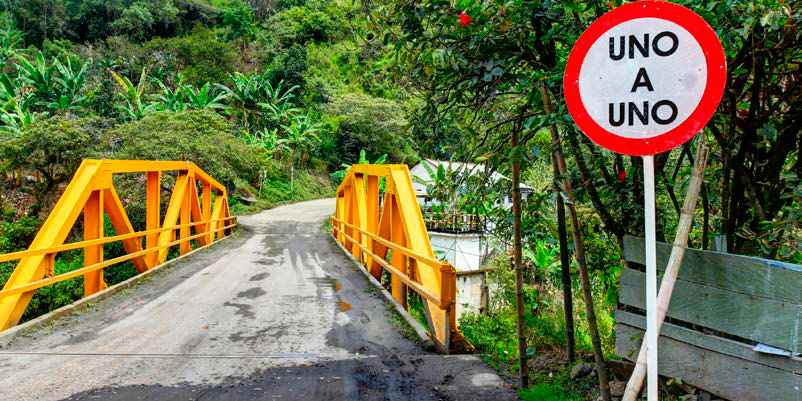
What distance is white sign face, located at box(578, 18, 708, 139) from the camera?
2.20m

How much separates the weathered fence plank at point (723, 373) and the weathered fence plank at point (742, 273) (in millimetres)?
333

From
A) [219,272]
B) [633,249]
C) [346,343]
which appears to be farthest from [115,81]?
[633,249]

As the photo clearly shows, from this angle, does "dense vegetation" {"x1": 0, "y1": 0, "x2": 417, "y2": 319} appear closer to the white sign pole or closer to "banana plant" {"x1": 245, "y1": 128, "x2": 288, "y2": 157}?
"banana plant" {"x1": 245, "y1": 128, "x2": 288, "y2": 157}

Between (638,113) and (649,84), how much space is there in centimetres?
13

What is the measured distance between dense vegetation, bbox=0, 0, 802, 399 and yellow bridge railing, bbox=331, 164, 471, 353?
0.56 m

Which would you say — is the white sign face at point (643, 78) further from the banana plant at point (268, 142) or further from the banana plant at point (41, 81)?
the banana plant at point (41, 81)

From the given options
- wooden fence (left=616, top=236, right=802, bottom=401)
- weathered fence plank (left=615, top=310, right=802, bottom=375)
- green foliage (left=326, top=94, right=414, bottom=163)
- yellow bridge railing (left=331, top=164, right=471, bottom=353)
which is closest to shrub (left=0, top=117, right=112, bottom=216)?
yellow bridge railing (left=331, top=164, right=471, bottom=353)

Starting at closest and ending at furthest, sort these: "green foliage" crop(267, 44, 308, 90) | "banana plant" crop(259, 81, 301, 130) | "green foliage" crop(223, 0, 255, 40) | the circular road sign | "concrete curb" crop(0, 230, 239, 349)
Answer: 1. the circular road sign
2. "concrete curb" crop(0, 230, 239, 349)
3. "banana plant" crop(259, 81, 301, 130)
4. "green foliage" crop(267, 44, 308, 90)
5. "green foliage" crop(223, 0, 255, 40)

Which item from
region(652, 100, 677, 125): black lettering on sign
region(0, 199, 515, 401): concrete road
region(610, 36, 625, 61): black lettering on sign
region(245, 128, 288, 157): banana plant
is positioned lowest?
region(0, 199, 515, 401): concrete road

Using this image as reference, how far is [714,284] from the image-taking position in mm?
2695

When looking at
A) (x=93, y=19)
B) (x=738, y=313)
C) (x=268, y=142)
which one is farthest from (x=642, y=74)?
(x=93, y=19)

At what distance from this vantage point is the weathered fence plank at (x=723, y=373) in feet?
7.60

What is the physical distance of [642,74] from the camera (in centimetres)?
228

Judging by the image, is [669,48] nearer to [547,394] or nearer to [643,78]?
[643,78]
